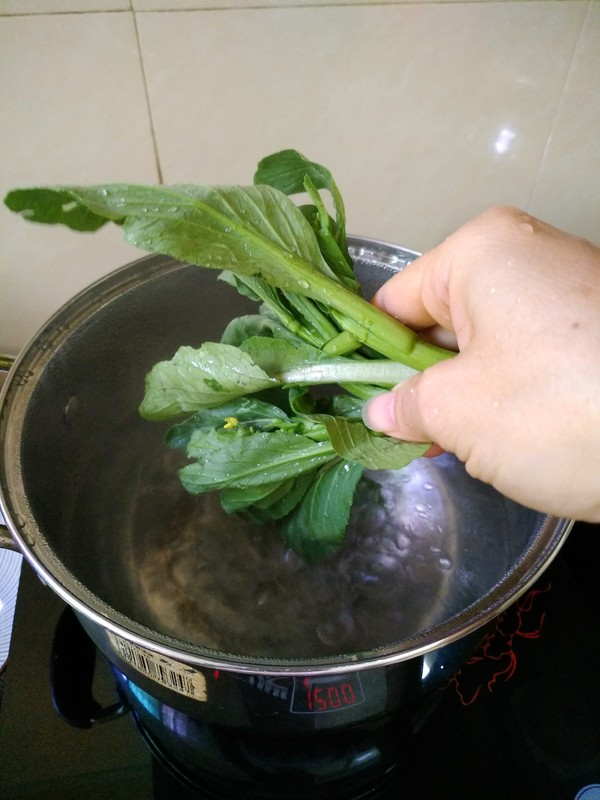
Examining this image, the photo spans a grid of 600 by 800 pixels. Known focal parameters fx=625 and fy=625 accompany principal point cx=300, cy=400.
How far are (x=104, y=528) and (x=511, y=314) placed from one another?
21.3 inches

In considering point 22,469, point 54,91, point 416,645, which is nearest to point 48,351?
point 22,469

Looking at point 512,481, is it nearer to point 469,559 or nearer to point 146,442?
point 469,559

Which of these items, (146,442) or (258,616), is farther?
(146,442)

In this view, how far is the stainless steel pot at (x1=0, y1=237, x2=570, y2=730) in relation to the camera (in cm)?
62

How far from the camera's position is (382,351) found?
0.53 m

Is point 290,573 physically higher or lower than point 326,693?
lower

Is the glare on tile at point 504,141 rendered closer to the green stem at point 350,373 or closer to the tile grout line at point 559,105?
the tile grout line at point 559,105

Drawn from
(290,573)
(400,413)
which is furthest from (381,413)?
(290,573)

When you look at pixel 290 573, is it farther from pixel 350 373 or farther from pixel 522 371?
pixel 522 371

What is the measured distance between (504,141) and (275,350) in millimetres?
465

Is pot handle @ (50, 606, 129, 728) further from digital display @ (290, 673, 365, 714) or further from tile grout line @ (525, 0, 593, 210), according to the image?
tile grout line @ (525, 0, 593, 210)

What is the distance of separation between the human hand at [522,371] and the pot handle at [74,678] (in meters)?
0.45

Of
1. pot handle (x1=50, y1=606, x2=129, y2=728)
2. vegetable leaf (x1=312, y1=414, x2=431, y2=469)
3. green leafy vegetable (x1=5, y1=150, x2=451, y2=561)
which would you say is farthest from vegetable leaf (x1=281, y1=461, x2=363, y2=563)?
pot handle (x1=50, y1=606, x2=129, y2=728)

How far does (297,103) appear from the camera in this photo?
72 centimetres
